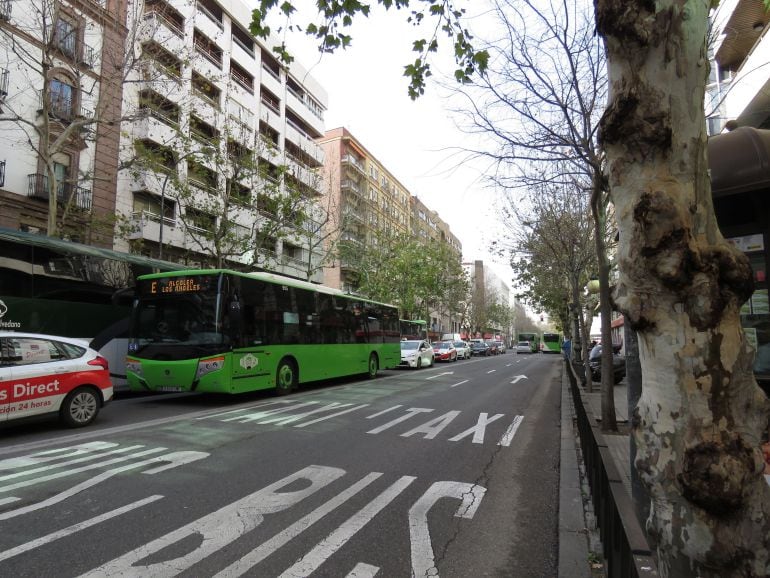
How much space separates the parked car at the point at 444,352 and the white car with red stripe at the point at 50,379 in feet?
87.4

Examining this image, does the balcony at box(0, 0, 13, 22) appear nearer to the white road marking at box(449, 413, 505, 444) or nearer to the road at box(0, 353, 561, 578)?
the road at box(0, 353, 561, 578)

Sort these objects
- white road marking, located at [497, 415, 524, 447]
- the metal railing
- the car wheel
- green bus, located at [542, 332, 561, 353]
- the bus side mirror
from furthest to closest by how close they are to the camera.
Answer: green bus, located at [542, 332, 561, 353] → the car wheel → the bus side mirror → white road marking, located at [497, 415, 524, 447] → the metal railing

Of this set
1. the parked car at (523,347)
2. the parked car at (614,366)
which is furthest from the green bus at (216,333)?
the parked car at (523,347)

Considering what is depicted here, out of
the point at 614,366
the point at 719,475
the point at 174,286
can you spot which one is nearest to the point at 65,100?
the point at 174,286

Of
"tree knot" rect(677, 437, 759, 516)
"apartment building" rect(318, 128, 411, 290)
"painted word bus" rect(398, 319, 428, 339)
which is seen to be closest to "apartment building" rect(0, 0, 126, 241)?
"tree knot" rect(677, 437, 759, 516)

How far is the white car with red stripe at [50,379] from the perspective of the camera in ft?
22.9

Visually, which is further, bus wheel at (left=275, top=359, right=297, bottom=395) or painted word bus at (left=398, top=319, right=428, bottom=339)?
painted word bus at (left=398, top=319, right=428, bottom=339)

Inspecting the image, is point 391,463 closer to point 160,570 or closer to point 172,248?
point 160,570

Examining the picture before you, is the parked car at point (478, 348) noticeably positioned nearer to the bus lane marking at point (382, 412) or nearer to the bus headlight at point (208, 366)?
the bus lane marking at point (382, 412)

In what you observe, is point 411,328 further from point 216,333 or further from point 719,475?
point 719,475

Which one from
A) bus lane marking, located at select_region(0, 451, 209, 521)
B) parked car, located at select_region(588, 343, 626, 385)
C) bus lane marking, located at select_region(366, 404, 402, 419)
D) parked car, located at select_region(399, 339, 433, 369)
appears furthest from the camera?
parked car, located at select_region(399, 339, 433, 369)

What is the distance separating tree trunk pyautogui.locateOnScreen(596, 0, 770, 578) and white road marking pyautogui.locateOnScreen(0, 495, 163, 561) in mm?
4032

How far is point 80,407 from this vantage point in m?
8.03

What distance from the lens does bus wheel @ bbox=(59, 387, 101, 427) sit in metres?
7.82
